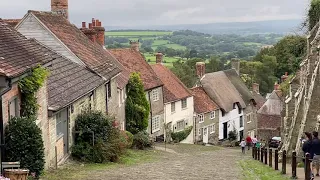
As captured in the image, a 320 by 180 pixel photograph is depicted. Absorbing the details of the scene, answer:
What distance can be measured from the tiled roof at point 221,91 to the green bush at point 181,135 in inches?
284

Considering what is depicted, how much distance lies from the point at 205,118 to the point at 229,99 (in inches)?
232

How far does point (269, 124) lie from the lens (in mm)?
61844

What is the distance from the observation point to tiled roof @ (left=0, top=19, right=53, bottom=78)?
13352 mm

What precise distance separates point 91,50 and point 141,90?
282 inches

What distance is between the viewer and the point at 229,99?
5781 centimetres

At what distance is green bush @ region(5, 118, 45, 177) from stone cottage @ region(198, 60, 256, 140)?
42.4 m

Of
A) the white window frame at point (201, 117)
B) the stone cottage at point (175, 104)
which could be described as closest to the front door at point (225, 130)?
the white window frame at point (201, 117)

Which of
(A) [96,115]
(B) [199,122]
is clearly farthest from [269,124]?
(A) [96,115]

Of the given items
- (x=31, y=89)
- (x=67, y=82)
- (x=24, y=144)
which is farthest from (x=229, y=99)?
(x=24, y=144)

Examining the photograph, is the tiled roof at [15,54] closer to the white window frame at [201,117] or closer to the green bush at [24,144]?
the green bush at [24,144]

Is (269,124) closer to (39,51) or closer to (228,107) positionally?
(228,107)

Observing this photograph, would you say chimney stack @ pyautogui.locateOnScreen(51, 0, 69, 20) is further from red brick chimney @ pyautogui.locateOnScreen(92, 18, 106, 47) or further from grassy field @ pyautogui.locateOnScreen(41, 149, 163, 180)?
grassy field @ pyautogui.locateOnScreen(41, 149, 163, 180)

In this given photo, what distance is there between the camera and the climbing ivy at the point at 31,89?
14711 mm

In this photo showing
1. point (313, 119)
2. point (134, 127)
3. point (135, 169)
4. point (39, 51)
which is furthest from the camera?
point (134, 127)
